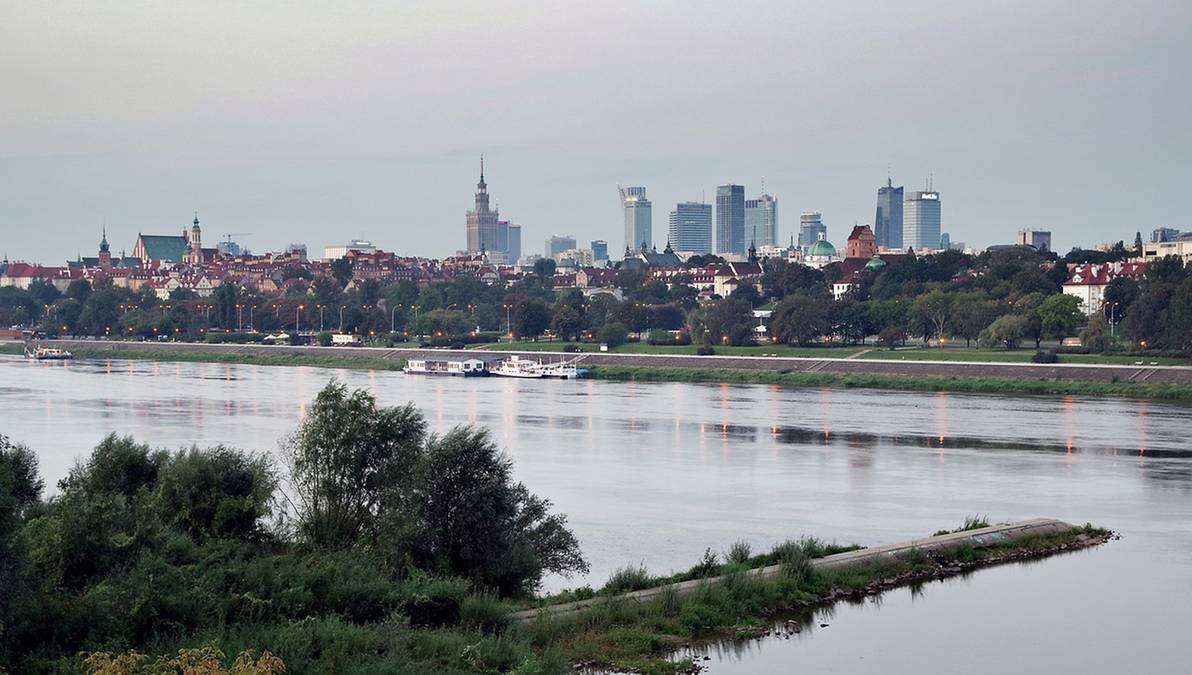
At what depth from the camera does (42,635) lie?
402 inches

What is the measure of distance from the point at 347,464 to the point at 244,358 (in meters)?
60.6

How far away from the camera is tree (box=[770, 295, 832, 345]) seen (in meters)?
63.5

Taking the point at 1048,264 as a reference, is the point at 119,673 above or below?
below

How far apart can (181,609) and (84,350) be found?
74362 mm

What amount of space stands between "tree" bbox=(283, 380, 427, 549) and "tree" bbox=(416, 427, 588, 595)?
42cm

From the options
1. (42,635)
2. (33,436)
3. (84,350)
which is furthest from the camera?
(84,350)

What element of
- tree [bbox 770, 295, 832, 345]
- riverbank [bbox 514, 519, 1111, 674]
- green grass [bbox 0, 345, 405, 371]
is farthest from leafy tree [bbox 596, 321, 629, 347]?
riverbank [bbox 514, 519, 1111, 674]

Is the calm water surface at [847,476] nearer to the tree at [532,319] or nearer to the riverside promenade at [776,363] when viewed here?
the riverside promenade at [776,363]

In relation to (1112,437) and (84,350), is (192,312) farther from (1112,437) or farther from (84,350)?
(1112,437)

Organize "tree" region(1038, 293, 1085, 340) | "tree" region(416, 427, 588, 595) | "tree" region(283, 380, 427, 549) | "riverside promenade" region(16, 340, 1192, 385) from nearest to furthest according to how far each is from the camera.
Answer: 1. "tree" region(416, 427, 588, 595)
2. "tree" region(283, 380, 427, 549)
3. "riverside promenade" region(16, 340, 1192, 385)
4. "tree" region(1038, 293, 1085, 340)

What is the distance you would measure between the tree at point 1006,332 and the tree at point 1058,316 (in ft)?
3.92

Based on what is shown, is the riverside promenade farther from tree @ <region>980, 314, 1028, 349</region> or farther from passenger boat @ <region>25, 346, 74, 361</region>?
tree @ <region>980, 314, 1028, 349</region>

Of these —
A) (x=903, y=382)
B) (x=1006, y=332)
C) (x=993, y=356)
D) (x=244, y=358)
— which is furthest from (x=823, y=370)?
(x=244, y=358)

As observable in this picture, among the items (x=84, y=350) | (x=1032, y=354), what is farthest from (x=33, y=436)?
(x=84, y=350)
